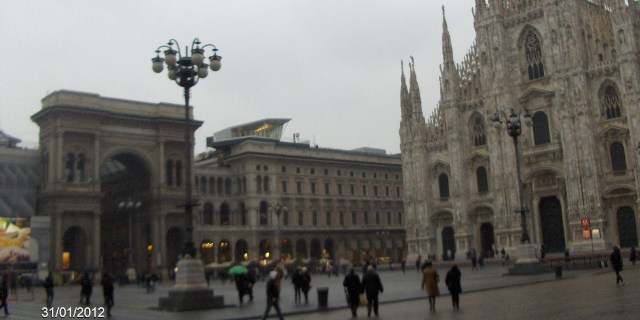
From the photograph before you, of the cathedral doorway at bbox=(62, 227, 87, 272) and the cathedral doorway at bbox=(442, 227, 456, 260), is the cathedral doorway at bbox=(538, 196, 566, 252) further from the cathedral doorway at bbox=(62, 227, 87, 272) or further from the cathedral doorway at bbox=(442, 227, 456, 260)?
the cathedral doorway at bbox=(62, 227, 87, 272)

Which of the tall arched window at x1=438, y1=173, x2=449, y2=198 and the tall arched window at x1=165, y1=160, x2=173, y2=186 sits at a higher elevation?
the tall arched window at x1=165, y1=160, x2=173, y2=186

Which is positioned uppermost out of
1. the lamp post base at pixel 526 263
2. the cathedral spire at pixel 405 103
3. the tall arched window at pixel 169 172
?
the cathedral spire at pixel 405 103

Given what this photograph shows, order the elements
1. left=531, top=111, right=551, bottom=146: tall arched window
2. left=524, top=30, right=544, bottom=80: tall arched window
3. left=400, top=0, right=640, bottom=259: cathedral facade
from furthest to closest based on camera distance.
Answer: left=524, top=30, right=544, bottom=80: tall arched window, left=531, top=111, right=551, bottom=146: tall arched window, left=400, top=0, right=640, bottom=259: cathedral facade

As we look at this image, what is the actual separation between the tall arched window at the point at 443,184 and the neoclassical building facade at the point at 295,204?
59.5 ft

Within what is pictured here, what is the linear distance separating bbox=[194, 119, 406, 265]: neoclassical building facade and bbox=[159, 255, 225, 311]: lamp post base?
46847mm

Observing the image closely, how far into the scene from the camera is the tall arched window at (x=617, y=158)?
1922 inches

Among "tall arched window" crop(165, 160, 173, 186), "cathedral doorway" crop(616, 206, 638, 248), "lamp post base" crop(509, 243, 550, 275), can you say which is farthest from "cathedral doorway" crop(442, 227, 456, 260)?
"tall arched window" crop(165, 160, 173, 186)

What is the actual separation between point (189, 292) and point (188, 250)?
4.53 ft

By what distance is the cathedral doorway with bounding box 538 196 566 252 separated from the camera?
173 feet

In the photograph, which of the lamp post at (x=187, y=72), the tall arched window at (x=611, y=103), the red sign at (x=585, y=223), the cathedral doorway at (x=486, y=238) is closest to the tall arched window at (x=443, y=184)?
the cathedral doorway at (x=486, y=238)

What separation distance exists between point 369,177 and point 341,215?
7397 millimetres

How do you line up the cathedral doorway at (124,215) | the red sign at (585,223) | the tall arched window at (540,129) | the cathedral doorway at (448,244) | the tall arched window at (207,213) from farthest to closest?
the tall arched window at (207,213)
the cathedral doorway at (124,215)
the cathedral doorway at (448,244)
the tall arched window at (540,129)
the red sign at (585,223)
